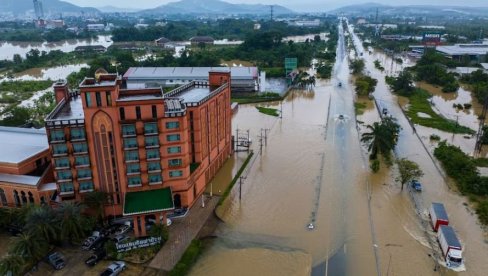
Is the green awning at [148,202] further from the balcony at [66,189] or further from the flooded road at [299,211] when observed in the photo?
the flooded road at [299,211]

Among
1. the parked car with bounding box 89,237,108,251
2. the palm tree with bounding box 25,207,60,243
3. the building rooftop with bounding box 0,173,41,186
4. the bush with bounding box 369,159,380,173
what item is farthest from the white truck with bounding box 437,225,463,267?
the building rooftop with bounding box 0,173,41,186

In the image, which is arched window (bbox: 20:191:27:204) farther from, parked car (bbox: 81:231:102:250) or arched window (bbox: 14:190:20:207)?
parked car (bbox: 81:231:102:250)

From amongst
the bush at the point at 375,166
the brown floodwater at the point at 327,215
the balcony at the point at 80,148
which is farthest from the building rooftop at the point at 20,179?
the bush at the point at 375,166

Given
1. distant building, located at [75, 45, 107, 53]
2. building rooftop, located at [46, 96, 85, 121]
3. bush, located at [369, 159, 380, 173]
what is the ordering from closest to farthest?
building rooftop, located at [46, 96, 85, 121], bush, located at [369, 159, 380, 173], distant building, located at [75, 45, 107, 53]

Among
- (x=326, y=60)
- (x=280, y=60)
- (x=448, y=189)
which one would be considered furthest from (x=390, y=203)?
(x=326, y=60)

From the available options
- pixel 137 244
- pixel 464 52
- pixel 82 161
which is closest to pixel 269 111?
pixel 82 161
